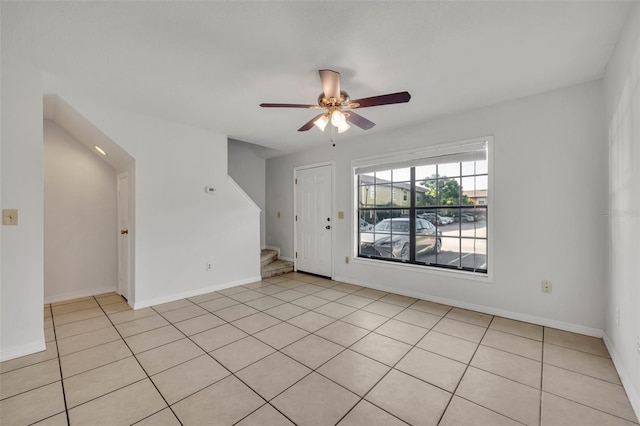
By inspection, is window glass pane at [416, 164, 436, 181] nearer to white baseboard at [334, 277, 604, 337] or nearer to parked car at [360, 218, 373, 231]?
parked car at [360, 218, 373, 231]

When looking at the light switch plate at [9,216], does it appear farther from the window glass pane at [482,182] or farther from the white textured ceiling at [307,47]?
the window glass pane at [482,182]

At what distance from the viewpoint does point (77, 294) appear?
3773mm

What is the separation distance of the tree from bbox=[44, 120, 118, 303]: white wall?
4.64 metres

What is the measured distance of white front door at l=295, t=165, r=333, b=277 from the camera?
4840 mm

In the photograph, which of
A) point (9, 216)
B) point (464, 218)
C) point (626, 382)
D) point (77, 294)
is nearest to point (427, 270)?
point (464, 218)

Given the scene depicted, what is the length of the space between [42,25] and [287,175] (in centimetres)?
396

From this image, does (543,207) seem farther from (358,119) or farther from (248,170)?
(248,170)


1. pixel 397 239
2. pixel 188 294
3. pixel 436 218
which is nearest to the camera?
pixel 436 218

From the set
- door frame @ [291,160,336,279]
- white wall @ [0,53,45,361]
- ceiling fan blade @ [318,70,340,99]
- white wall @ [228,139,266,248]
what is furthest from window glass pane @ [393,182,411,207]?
white wall @ [0,53,45,361]

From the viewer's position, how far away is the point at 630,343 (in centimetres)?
179

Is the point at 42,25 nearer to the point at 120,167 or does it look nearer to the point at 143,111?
the point at 143,111

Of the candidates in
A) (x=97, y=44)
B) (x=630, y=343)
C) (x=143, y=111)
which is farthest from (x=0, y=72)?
(x=630, y=343)

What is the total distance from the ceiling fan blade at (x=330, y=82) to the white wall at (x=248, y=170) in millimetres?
3574

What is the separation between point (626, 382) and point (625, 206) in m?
1.21
